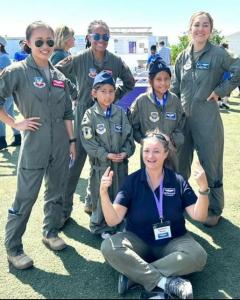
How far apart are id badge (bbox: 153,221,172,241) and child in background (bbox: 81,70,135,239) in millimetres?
770

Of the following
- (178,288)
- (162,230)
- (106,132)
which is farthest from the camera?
(106,132)

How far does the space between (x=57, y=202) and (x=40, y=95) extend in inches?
42.5

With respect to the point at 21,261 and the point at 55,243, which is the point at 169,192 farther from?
the point at 21,261

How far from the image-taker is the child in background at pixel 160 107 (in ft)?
12.2

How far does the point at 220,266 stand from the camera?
132 inches

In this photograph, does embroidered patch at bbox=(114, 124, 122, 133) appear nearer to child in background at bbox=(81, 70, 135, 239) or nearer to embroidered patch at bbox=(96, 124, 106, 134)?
child in background at bbox=(81, 70, 135, 239)

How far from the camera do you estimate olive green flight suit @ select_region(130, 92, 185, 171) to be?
3.78 m

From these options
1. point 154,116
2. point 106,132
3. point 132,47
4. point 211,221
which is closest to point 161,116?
point 154,116

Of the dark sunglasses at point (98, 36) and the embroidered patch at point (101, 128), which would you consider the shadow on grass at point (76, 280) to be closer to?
the embroidered patch at point (101, 128)

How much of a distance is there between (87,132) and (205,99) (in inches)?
48.8

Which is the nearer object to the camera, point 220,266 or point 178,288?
point 178,288

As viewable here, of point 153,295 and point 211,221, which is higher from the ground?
point 153,295

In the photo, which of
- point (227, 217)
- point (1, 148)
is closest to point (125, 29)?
point (1, 148)

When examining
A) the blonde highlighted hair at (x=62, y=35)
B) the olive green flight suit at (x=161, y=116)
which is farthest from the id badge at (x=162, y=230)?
the blonde highlighted hair at (x=62, y=35)
